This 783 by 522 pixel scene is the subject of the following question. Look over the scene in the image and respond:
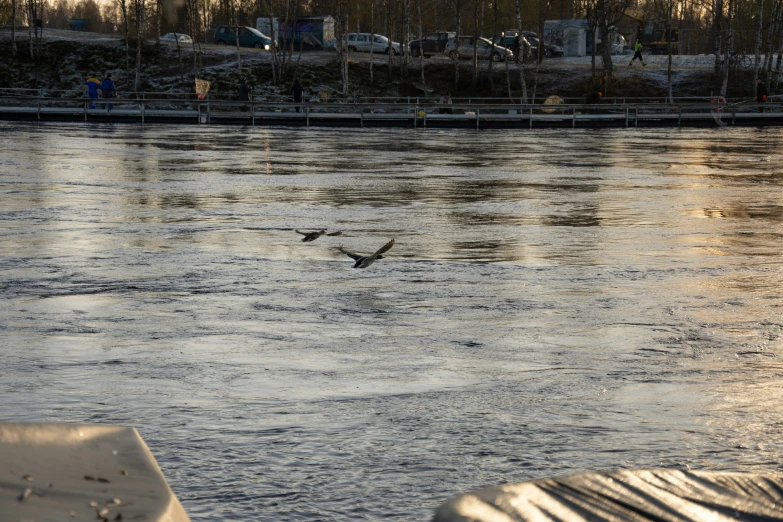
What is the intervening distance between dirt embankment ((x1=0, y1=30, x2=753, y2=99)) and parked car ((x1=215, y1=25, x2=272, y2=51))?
3659 millimetres

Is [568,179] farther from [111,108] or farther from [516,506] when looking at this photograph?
[111,108]

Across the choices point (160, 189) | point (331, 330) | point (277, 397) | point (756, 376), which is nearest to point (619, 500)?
point (277, 397)

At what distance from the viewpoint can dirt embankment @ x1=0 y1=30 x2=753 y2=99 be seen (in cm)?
6512

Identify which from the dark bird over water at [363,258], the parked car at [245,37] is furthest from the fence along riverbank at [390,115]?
the dark bird over water at [363,258]

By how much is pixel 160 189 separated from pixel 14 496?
17288 millimetres

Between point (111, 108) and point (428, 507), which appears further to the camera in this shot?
point (111, 108)

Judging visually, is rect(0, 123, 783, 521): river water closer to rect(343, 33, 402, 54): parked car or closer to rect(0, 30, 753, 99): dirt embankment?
rect(0, 30, 753, 99): dirt embankment

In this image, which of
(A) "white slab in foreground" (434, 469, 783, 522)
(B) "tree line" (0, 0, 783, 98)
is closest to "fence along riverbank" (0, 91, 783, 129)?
(B) "tree line" (0, 0, 783, 98)

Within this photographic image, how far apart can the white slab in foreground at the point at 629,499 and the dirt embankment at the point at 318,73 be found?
59.9 metres

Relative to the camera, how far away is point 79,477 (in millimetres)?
2037

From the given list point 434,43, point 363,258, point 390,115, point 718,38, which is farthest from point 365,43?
point 363,258

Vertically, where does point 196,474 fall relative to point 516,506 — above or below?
below

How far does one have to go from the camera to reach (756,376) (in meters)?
6.48

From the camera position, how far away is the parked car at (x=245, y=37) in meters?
77.9
